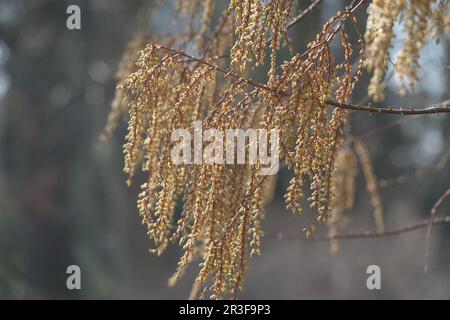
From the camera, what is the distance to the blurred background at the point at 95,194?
30.8ft

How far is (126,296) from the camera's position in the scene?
10.2m

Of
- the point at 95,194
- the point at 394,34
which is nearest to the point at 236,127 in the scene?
the point at 394,34

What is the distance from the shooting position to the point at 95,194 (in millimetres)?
9805

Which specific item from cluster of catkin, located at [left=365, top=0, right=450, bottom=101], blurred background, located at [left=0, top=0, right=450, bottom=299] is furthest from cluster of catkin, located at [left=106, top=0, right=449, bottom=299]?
blurred background, located at [left=0, top=0, right=450, bottom=299]

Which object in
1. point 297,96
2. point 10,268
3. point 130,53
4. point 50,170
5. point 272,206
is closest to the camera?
point 297,96

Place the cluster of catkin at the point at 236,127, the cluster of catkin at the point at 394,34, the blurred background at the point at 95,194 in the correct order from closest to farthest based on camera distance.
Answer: the cluster of catkin at the point at 394,34 → the cluster of catkin at the point at 236,127 → the blurred background at the point at 95,194

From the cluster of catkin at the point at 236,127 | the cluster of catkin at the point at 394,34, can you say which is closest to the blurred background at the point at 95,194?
the cluster of catkin at the point at 236,127

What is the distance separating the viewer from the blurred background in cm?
938

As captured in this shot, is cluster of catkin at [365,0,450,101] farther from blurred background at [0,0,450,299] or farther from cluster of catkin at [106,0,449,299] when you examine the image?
blurred background at [0,0,450,299]

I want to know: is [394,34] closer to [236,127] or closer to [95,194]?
[236,127]

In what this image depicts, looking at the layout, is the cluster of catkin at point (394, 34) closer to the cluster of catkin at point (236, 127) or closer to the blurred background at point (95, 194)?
the cluster of catkin at point (236, 127)

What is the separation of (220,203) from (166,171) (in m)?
0.21

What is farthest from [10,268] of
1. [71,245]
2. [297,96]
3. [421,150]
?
[421,150]
